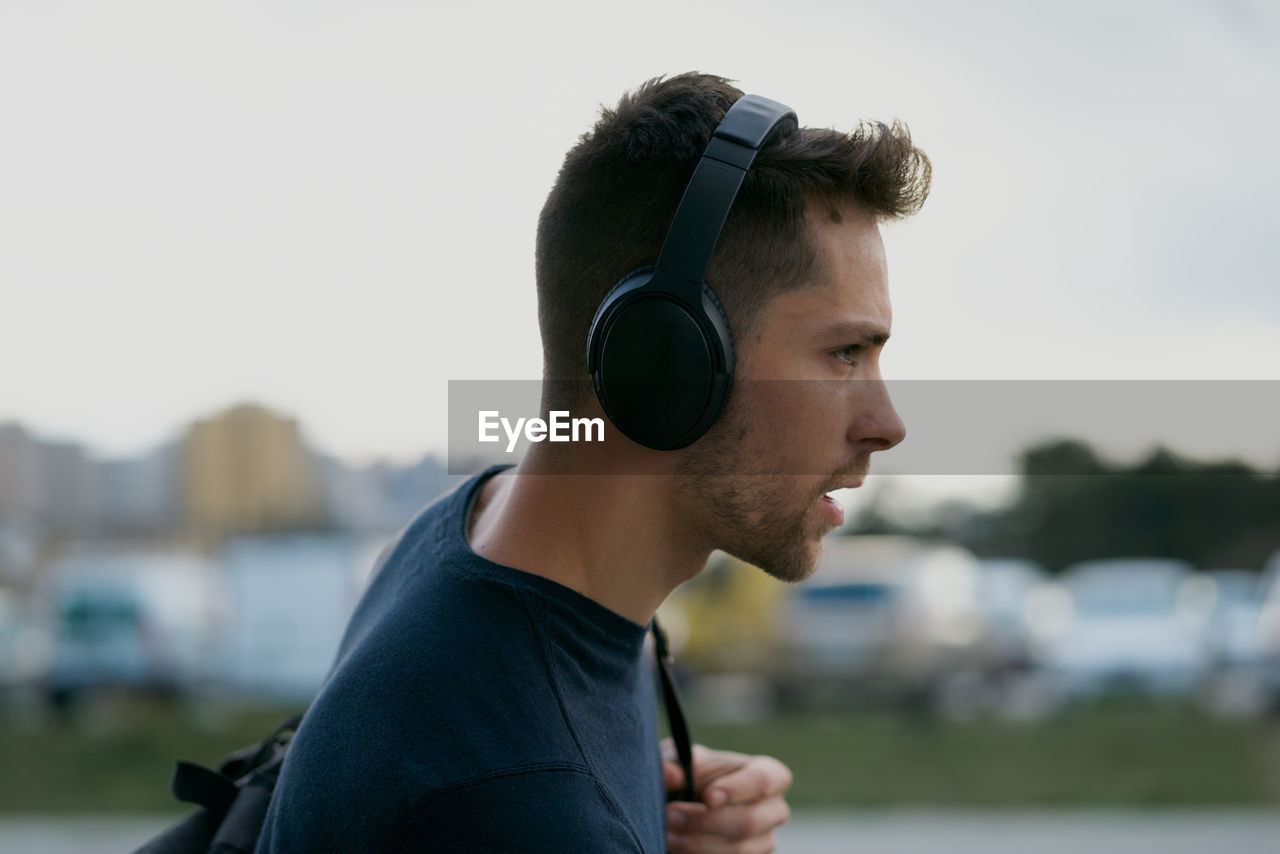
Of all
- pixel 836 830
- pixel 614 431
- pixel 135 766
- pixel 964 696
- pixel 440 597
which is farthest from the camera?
pixel 964 696

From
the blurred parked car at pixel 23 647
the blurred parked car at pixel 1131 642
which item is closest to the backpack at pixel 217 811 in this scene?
the blurred parked car at pixel 23 647

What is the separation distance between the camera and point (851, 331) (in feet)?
5.14

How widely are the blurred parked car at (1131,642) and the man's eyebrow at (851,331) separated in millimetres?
11749

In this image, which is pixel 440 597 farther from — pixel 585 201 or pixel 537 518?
pixel 585 201

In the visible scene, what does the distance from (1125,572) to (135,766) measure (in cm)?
1107

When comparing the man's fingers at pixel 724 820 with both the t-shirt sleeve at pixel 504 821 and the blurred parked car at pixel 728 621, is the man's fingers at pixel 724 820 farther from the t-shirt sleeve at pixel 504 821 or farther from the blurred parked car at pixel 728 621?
the blurred parked car at pixel 728 621

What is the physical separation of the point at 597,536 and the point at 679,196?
18.1 inches

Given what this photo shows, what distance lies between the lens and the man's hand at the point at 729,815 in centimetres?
187

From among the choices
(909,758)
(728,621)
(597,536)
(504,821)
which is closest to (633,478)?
(597,536)

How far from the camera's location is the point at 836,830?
6836mm

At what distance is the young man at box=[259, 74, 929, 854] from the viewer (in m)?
1.35

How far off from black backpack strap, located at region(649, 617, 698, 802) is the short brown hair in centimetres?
55

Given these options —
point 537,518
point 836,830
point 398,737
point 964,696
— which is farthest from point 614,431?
point 964,696

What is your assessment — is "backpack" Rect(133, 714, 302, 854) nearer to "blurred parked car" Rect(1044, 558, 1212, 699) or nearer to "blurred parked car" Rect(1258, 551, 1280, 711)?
"blurred parked car" Rect(1258, 551, 1280, 711)
